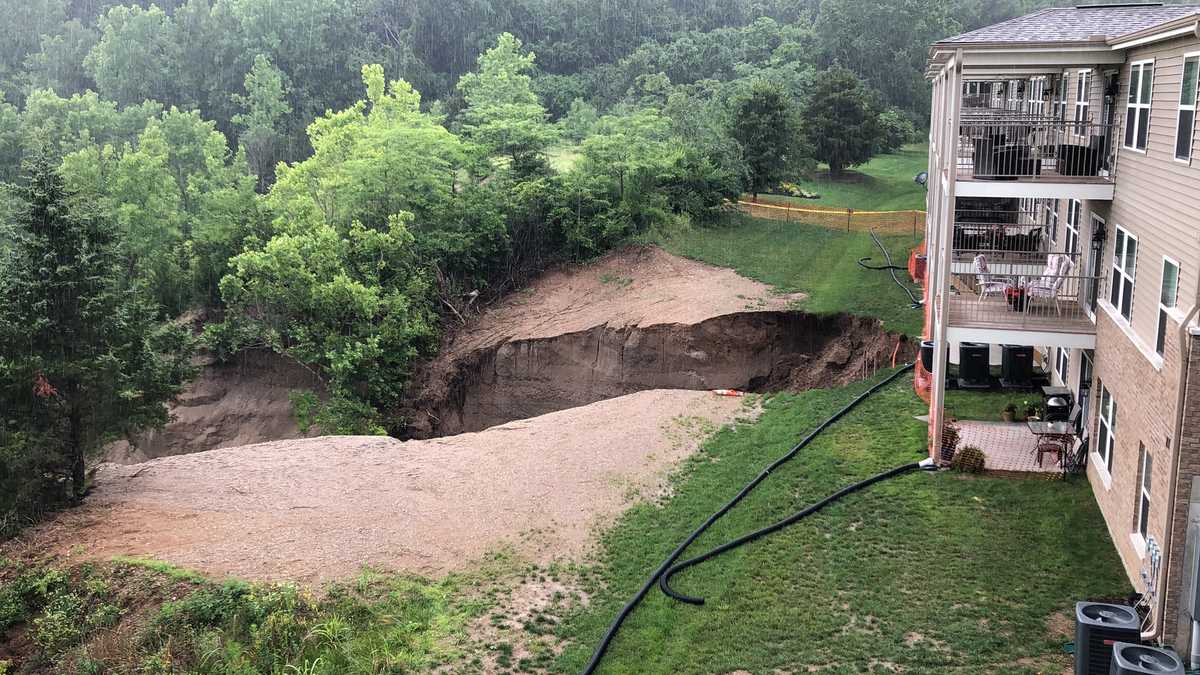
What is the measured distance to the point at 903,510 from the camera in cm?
1628

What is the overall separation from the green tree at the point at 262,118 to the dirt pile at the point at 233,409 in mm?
25295

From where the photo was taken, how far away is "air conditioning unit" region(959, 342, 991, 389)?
21.7 meters

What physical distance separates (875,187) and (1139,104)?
123ft

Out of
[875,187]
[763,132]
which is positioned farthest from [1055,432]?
[875,187]

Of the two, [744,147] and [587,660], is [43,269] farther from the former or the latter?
[744,147]

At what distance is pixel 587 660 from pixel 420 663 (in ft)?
6.94

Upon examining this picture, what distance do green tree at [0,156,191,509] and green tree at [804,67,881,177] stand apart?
36.3m

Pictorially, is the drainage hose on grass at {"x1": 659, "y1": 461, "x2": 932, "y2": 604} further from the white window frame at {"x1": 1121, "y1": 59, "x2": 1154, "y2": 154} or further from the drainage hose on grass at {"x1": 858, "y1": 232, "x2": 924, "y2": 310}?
the drainage hose on grass at {"x1": 858, "y1": 232, "x2": 924, "y2": 310}

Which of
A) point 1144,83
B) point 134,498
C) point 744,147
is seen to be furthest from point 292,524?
point 744,147

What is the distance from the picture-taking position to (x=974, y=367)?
21828 mm

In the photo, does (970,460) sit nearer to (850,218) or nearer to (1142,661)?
(1142,661)

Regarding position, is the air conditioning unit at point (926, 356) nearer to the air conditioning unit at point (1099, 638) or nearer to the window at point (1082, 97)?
the window at point (1082, 97)

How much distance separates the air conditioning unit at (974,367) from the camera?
21734 mm

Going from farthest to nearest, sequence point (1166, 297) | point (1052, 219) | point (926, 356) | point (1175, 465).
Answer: point (1052, 219) < point (926, 356) < point (1166, 297) < point (1175, 465)
